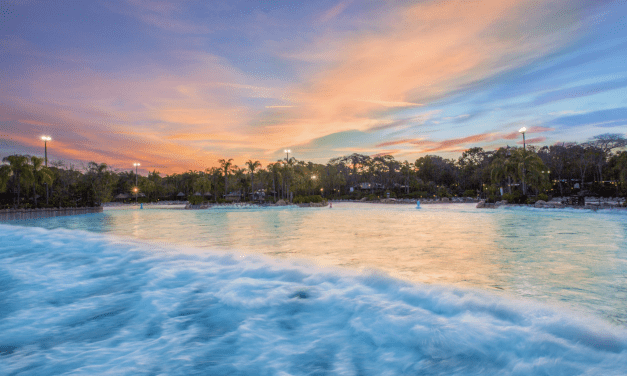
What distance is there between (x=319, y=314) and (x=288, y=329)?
1.99ft

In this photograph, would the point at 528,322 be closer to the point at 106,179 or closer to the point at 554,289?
the point at 554,289

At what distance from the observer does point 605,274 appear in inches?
230

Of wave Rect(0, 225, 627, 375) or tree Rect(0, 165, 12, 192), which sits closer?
wave Rect(0, 225, 627, 375)

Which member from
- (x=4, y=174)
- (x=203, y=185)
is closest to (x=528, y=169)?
(x=4, y=174)

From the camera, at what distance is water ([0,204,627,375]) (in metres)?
3.02

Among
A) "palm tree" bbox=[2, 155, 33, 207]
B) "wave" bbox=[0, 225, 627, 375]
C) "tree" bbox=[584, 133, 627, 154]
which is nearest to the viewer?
"wave" bbox=[0, 225, 627, 375]

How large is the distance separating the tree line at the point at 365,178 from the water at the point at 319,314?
1171 inches

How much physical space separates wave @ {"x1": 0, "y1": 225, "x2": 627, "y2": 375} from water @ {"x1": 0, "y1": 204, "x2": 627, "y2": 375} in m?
0.02

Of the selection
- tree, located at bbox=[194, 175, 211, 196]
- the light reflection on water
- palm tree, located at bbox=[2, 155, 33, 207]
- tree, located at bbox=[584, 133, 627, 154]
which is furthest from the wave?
tree, located at bbox=[584, 133, 627, 154]

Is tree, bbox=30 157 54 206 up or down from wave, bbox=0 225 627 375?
up

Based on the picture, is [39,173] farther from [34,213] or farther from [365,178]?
[365,178]

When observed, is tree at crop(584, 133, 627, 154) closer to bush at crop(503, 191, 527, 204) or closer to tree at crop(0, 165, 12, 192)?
bush at crop(503, 191, 527, 204)

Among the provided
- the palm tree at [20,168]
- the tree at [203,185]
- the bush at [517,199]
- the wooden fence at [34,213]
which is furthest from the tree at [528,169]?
the tree at [203,185]

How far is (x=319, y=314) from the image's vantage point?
14.0 ft
